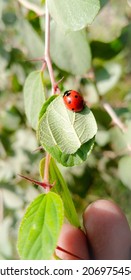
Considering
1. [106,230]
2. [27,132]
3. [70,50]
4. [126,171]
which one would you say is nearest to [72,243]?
[106,230]

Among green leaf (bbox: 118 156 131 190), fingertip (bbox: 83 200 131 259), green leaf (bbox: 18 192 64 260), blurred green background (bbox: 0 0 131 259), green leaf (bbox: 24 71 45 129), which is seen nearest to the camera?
green leaf (bbox: 18 192 64 260)

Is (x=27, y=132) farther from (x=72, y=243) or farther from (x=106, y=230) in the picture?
(x=72, y=243)

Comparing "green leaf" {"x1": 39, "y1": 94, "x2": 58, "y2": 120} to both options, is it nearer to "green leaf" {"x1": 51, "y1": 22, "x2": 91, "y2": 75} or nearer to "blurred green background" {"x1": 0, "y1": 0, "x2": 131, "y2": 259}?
"green leaf" {"x1": 51, "y1": 22, "x2": 91, "y2": 75}

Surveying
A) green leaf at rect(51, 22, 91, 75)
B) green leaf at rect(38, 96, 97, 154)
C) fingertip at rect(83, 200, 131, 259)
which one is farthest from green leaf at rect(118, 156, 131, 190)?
green leaf at rect(38, 96, 97, 154)

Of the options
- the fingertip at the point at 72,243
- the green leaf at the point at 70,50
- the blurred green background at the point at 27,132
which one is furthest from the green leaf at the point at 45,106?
the blurred green background at the point at 27,132

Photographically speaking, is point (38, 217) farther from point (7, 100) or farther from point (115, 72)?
point (7, 100)
